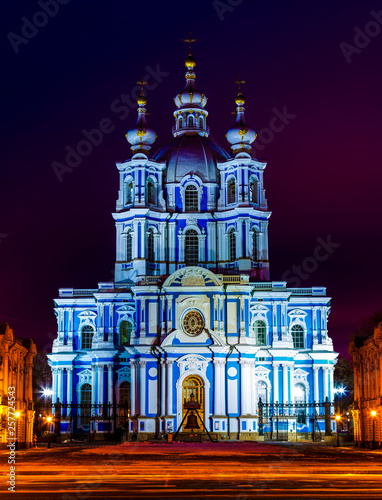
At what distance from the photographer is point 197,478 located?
26.2m

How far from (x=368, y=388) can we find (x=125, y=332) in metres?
25.1

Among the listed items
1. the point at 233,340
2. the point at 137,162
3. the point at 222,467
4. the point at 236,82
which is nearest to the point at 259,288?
the point at 233,340

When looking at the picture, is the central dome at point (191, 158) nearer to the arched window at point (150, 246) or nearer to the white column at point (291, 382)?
the arched window at point (150, 246)

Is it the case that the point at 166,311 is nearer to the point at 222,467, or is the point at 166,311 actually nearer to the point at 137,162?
the point at 137,162

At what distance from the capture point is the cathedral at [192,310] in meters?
67.0

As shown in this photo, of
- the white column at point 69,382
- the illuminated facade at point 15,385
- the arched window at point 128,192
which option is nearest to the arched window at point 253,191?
the arched window at point 128,192

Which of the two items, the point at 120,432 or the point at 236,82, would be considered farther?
the point at 236,82

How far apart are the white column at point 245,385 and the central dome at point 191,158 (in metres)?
19.1

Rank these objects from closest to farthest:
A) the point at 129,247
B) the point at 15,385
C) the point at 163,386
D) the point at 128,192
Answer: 1. the point at 15,385
2. the point at 163,386
3. the point at 129,247
4. the point at 128,192

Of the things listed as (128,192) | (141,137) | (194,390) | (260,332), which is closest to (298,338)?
(260,332)

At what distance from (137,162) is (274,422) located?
84.4 ft

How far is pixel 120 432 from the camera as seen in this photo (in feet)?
219

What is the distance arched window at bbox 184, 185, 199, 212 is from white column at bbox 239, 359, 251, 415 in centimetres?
1708

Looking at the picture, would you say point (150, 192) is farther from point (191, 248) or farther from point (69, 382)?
point (69, 382)
